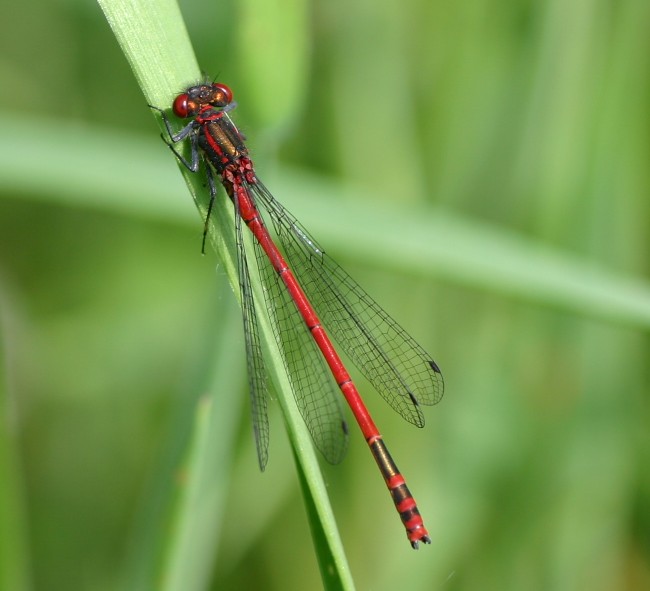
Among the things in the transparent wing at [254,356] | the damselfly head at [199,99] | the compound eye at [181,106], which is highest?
the damselfly head at [199,99]

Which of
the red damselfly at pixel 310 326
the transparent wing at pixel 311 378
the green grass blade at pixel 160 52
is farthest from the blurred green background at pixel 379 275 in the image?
the green grass blade at pixel 160 52

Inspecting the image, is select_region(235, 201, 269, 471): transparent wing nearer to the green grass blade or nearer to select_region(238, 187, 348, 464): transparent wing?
the green grass blade

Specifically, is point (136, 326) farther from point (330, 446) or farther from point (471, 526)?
point (471, 526)

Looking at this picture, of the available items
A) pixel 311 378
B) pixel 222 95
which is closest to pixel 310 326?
pixel 311 378

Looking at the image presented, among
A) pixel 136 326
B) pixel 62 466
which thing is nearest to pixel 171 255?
pixel 136 326

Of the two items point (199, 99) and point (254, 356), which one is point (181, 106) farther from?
point (254, 356)

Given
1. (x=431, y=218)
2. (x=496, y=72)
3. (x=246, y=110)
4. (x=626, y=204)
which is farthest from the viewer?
(x=496, y=72)

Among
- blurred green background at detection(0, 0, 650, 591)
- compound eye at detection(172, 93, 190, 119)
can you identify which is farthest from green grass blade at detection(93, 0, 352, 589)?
blurred green background at detection(0, 0, 650, 591)

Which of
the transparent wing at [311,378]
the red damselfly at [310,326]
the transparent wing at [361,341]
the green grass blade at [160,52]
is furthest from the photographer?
the transparent wing at [361,341]

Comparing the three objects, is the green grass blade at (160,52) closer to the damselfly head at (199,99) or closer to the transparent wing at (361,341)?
the damselfly head at (199,99)
